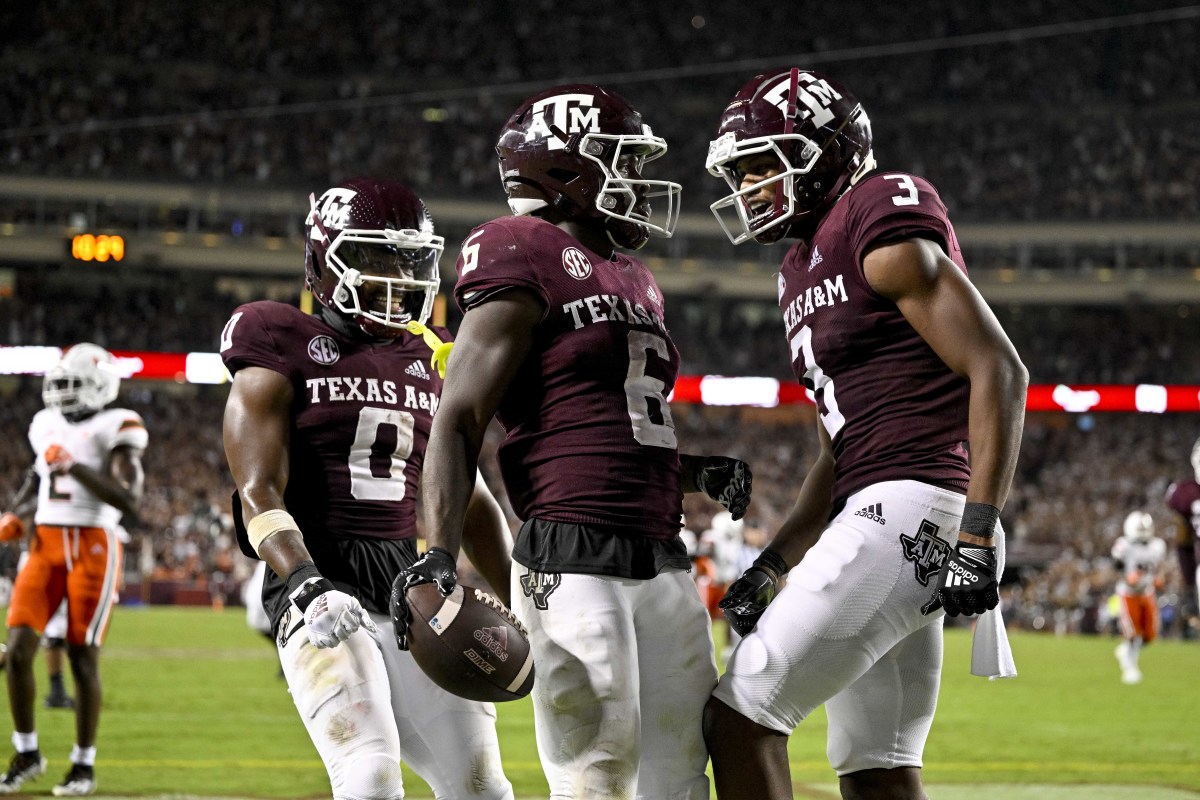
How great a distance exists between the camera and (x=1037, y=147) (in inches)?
1543

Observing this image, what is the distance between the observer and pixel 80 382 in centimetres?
793

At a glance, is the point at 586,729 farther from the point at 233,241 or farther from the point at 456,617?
the point at 233,241

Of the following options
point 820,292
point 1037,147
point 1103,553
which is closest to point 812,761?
point 820,292

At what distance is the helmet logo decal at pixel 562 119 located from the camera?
3.44 metres

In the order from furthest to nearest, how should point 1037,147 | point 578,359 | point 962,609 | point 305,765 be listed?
point 1037,147
point 305,765
point 578,359
point 962,609

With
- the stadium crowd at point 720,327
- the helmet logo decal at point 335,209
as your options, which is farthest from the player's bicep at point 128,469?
the stadium crowd at point 720,327

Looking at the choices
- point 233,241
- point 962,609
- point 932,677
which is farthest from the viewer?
point 233,241

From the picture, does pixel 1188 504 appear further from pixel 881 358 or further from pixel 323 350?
pixel 323 350

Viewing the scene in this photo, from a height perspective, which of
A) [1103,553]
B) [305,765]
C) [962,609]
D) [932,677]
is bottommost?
[1103,553]

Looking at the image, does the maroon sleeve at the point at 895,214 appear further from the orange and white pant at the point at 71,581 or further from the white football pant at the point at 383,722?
the orange and white pant at the point at 71,581

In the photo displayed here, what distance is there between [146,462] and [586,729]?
3065 cm

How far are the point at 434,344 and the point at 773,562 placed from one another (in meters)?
1.15

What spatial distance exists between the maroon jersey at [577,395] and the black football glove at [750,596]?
0.33 metres

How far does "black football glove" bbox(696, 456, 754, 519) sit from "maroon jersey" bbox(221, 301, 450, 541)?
933 millimetres
